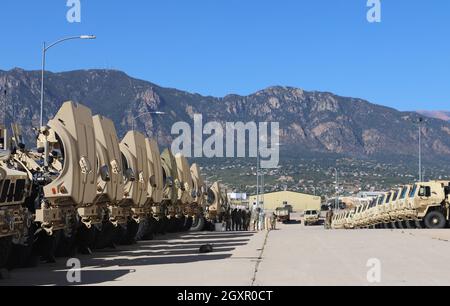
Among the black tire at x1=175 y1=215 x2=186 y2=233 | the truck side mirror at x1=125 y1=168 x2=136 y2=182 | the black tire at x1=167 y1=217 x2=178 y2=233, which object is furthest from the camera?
the black tire at x1=175 y1=215 x2=186 y2=233

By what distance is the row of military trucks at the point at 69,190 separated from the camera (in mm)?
16578

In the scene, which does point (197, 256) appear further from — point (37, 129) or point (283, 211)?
point (283, 211)

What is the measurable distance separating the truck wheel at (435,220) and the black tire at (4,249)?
3067 centimetres

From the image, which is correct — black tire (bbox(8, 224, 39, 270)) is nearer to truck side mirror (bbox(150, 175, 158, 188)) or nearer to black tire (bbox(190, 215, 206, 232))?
truck side mirror (bbox(150, 175, 158, 188))

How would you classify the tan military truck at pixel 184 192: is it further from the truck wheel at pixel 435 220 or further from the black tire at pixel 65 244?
the black tire at pixel 65 244

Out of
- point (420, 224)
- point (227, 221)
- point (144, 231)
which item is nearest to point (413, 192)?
point (420, 224)

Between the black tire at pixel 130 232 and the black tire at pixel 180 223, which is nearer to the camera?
the black tire at pixel 130 232

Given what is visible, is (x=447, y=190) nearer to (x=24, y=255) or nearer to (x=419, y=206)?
(x=419, y=206)

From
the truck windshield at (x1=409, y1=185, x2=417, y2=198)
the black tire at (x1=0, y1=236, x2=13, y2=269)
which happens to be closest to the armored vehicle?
the truck windshield at (x1=409, y1=185, x2=417, y2=198)

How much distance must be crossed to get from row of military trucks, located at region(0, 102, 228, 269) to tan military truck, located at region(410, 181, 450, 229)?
Answer: 18.9m

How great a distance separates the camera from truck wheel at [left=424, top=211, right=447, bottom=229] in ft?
142

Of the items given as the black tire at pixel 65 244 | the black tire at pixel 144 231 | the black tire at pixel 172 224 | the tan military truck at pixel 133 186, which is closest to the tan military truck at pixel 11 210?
the black tire at pixel 65 244

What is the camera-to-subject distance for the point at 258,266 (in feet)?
59.8
